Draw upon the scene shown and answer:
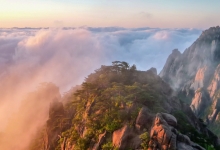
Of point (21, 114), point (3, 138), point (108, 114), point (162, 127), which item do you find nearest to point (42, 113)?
point (21, 114)

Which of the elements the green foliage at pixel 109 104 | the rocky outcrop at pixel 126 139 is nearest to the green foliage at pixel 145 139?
the green foliage at pixel 109 104

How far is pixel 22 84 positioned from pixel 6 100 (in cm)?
3275

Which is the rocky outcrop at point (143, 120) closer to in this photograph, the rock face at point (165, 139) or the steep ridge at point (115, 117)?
the steep ridge at point (115, 117)

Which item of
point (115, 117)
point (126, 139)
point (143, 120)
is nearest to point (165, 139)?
point (143, 120)

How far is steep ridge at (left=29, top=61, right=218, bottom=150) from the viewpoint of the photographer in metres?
34.9

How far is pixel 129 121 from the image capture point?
3672 cm

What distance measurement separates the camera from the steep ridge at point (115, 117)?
34.9m

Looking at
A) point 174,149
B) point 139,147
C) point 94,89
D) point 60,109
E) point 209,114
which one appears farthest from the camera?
point 209,114

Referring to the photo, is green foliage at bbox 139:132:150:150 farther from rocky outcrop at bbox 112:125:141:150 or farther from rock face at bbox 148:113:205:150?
rocky outcrop at bbox 112:125:141:150

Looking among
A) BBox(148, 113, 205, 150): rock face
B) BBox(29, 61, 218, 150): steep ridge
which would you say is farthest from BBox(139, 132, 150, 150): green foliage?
BBox(148, 113, 205, 150): rock face

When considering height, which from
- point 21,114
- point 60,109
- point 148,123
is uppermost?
point 148,123

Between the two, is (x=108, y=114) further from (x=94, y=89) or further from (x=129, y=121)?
(x=94, y=89)

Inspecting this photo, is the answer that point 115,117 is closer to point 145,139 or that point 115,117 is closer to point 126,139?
point 126,139

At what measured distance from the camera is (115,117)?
3891 cm
